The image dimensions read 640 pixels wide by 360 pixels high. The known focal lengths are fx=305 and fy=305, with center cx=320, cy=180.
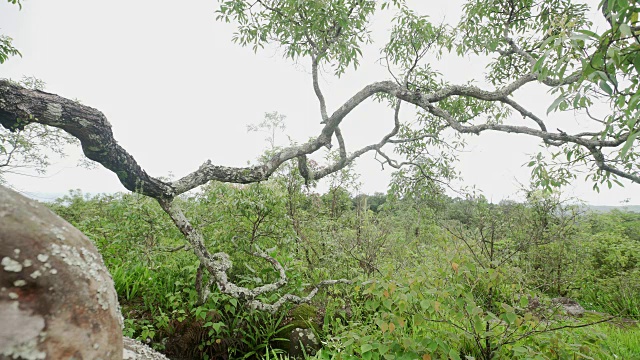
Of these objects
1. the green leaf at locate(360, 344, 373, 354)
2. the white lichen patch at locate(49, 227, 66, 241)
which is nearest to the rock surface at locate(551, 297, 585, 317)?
the green leaf at locate(360, 344, 373, 354)

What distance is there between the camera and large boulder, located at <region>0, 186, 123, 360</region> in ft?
2.17

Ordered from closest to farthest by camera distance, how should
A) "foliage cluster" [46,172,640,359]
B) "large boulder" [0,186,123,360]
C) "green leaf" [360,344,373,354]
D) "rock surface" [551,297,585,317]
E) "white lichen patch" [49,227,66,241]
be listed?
"large boulder" [0,186,123,360] → "white lichen patch" [49,227,66,241] → "green leaf" [360,344,373,354] → "foliage cluster" [46,172,640,359] → "rock surface" [551,297,585,317]

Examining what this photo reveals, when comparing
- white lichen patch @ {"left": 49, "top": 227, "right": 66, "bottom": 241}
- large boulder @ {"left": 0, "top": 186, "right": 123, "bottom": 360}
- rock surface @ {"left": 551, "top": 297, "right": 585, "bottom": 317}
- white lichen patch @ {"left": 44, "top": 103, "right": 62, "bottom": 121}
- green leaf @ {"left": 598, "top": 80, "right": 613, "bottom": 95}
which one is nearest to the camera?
large boulder @ {"left": 0, "top": 186, "right": 123, "bottom": 360}

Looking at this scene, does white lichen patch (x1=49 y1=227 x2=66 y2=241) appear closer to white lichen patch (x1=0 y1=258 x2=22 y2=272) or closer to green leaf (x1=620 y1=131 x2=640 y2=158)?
white lichen patch (x1=0 y1=258 x2=22 y2=272)

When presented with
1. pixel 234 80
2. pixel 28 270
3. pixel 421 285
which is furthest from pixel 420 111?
pixel 234 80

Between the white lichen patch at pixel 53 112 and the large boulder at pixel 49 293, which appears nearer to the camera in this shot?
the large boulder at pixel 49 293

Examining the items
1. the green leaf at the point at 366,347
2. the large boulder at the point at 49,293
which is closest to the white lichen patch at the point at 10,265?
the large boulder at the point at 49,293

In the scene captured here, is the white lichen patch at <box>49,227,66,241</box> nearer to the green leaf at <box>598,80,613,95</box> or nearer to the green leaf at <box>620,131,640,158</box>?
the green leaf at <box>620,131,640,158</box>

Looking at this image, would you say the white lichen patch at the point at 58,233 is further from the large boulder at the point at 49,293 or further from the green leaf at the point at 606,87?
the green leaf at the point at 606,87

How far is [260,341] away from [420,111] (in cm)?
367

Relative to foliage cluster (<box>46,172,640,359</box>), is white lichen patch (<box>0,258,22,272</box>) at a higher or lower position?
higher

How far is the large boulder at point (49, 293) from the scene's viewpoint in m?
0.66

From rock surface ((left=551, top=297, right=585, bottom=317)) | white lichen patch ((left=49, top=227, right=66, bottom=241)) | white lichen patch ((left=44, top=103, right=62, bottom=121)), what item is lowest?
rock surface ((left=551, top=297, right=585, bottom=317))

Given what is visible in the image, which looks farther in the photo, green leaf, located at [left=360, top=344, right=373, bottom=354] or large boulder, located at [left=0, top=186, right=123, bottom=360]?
green leaf, located at [left=360, top=344, right=373, bottom=354]
